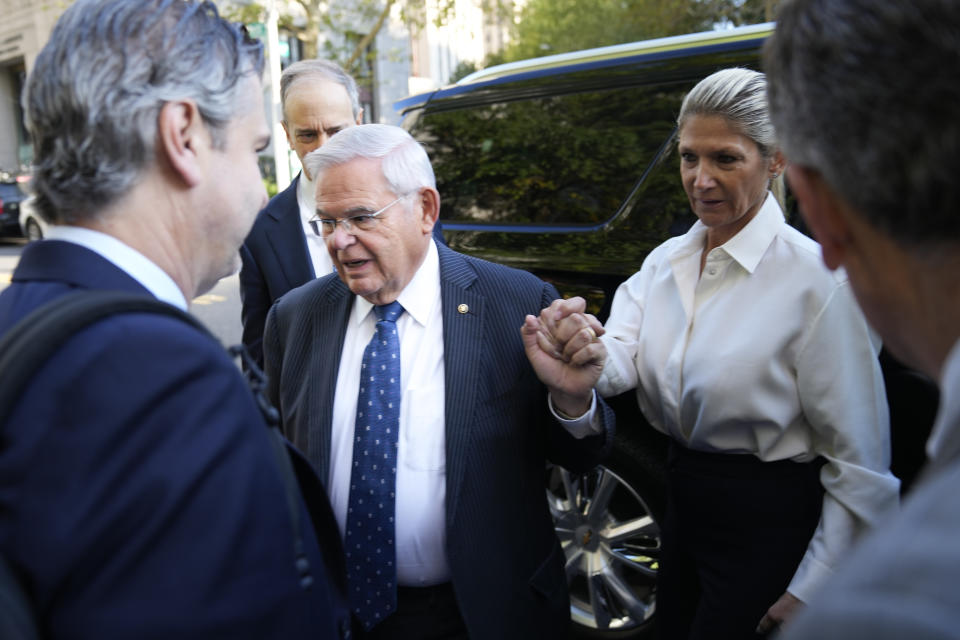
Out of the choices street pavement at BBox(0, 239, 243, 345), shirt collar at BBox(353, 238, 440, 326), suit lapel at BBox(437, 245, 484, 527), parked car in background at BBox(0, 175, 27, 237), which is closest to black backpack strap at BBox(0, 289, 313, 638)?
suit lapel at BBox(437, 245, 484, 527)

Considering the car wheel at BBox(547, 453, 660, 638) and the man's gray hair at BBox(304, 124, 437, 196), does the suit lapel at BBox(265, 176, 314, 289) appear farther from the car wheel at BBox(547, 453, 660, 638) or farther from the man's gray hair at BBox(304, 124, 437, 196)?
the car wheel at BBox(547, 453, 660, 638)

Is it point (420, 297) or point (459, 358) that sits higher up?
point (420, 297)

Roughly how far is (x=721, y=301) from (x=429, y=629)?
115 cm

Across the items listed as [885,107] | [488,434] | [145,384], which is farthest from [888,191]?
[488,434]

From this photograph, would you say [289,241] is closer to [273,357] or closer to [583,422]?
[273,357]

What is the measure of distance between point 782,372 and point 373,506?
3.52 ft

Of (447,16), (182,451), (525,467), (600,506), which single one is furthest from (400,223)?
(447,16)

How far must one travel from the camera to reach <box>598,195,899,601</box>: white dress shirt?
1.75 metres

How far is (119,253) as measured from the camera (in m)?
1.06

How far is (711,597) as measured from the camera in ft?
6.54

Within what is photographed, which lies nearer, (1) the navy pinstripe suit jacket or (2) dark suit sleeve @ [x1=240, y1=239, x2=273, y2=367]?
(1) the navy pinstripe suit jacket

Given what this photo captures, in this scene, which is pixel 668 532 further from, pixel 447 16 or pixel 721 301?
pixel 447 16

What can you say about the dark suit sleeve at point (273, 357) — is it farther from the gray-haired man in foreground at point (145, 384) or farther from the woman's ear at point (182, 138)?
the woman's ear at point (182, 138)

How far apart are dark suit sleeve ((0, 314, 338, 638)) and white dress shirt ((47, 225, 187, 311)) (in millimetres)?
160
